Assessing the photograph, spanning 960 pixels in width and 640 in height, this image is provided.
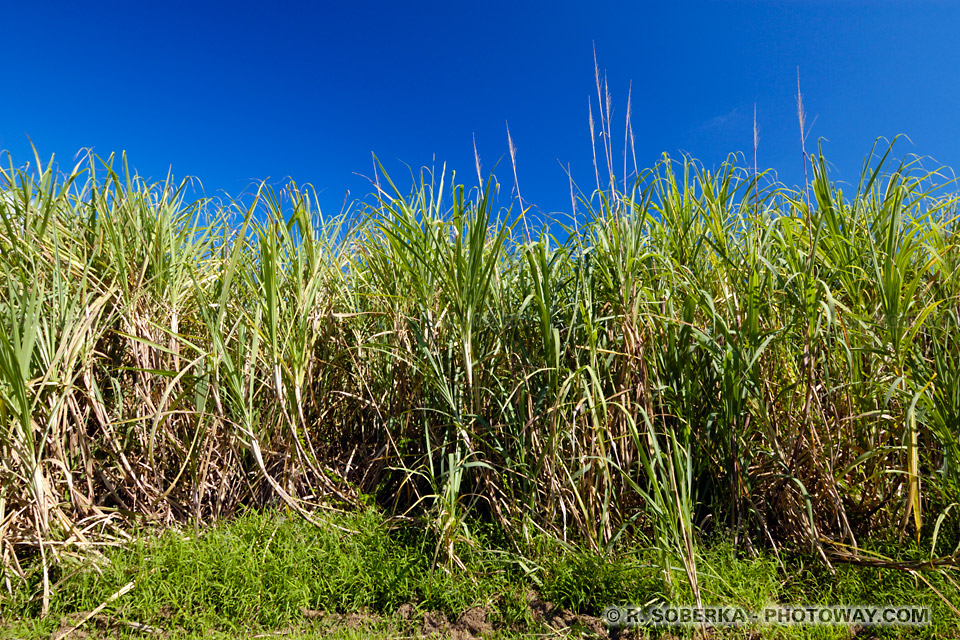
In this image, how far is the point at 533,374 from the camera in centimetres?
195

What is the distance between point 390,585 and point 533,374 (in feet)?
3.12

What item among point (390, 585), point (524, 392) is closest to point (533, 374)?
point (524, 392)

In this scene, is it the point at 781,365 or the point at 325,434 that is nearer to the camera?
the point at 781,365

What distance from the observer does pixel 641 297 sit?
2146mm

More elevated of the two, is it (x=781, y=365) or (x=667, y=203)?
(x=667, y=203)

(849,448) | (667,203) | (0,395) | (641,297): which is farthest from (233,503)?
(849,448)

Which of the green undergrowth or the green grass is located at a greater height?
the green grass

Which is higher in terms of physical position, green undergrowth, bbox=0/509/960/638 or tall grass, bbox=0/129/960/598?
tall grass, bbox=0/129/960/598

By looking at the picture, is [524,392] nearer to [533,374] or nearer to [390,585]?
[533,374]

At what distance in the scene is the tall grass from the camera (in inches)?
75.4

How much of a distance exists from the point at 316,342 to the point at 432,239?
2.80 feet

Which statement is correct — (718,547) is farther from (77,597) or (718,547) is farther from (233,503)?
(77,597)

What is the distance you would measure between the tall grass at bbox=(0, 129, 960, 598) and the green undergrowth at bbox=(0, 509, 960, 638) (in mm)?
91

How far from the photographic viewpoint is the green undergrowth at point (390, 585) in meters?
1.79
